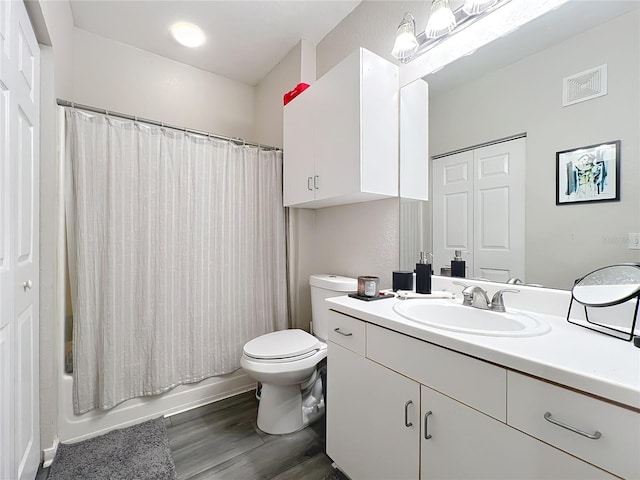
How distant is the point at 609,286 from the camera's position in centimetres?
85

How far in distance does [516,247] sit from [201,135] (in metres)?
1.86

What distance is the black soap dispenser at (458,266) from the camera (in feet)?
4.29

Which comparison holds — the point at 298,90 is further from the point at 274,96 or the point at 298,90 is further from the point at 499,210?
the point at 499,210

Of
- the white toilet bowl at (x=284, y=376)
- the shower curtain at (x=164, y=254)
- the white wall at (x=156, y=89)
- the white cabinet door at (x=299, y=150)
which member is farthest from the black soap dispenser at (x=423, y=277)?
the white wall at (x=156, y=89)

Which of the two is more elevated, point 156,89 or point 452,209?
point 156,89

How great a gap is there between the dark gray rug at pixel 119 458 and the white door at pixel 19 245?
5.8 inches

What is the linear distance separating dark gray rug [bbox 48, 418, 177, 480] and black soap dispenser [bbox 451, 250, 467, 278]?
158 cm

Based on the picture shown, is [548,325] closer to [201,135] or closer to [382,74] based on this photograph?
[382,74]

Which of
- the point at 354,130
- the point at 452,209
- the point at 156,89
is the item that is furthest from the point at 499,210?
the point at 156,89

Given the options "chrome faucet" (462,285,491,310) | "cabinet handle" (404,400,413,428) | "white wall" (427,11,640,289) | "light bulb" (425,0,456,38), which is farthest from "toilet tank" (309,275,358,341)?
"light bulb" (425,0,456,38)

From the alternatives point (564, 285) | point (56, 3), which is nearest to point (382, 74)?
point (564, 285)

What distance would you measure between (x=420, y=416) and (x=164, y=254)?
1.57 m

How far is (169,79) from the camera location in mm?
2332

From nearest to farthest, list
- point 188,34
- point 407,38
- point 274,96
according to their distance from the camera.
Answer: point 407,38, point 188,34, point 274,96
